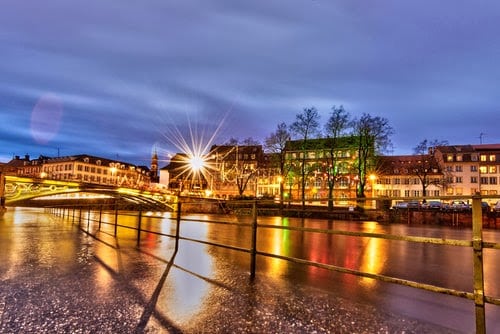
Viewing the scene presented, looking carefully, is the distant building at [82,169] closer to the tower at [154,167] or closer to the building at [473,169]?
the tower at [154,167]

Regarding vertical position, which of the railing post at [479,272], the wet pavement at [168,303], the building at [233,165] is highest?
the building at [233,165]

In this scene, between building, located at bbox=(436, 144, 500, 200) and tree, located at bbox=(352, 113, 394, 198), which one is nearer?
tree, located at bbox=(352, 113, 394, 198)

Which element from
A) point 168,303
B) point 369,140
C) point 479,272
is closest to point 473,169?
point 369,140

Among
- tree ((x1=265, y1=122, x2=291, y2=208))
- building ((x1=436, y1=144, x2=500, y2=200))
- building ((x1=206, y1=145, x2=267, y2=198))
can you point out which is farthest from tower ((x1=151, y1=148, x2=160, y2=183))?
building ((x1=436, y1=144, x2=500, y2=200))

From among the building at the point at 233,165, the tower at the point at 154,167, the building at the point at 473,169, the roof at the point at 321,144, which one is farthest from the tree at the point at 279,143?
the tower at the point at 154,167

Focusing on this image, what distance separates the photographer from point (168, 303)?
444cm

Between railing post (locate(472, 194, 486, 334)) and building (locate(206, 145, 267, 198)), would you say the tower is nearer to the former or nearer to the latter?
building (locate(206, 145, 267, 198))

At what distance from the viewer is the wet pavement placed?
3645 millimetres

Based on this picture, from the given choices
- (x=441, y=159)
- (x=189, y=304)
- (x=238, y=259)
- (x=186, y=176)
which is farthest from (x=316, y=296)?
(x=186, y=176)

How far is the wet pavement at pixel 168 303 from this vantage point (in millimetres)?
3645

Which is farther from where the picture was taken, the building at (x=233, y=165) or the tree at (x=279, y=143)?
the building at (x=233, y=165)

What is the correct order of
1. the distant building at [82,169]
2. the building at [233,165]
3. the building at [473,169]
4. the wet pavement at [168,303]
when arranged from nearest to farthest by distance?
the wet pavement at [168,303], the building at [233,165], the building at [473,169], the distant building at [82,169]

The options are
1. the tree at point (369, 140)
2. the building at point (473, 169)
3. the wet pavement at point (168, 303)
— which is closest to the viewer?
the wet pavement at point (168, 303)

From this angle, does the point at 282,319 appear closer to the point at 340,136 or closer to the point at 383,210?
the point at 383,210
